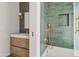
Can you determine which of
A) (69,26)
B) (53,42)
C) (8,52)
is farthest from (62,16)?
(8,52)

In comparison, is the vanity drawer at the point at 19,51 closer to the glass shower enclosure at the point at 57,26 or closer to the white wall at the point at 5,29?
the white wall at the point at 5,29

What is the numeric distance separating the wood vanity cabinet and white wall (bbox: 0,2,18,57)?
136 mm

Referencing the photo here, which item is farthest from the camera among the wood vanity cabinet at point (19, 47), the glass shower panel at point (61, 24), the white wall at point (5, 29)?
the white wall at point (5, 29)

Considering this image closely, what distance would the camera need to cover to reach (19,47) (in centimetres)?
287

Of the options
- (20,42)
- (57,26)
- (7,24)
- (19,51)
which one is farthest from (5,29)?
(57,26)

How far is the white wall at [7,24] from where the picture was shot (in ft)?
9.21

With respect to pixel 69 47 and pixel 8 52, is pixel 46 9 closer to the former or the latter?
pixel 69 47

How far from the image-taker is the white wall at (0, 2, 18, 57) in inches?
111

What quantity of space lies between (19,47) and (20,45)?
0.08 metres

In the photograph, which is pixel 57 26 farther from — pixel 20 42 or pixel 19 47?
pixel 19 47

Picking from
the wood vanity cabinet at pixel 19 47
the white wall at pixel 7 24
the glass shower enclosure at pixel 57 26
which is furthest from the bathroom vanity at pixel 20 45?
the glass shower enclosure at pixel 57 26

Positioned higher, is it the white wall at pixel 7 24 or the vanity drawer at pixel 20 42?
the white wall at pixel 7 24

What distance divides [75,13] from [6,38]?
5.76ft

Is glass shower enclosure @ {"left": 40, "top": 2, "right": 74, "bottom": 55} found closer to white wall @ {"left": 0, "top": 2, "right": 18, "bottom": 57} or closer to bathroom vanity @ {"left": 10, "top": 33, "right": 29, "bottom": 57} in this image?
bathroom vanity @ {"left": 10, "top": 33, "right": 29, "bottom": 57}
